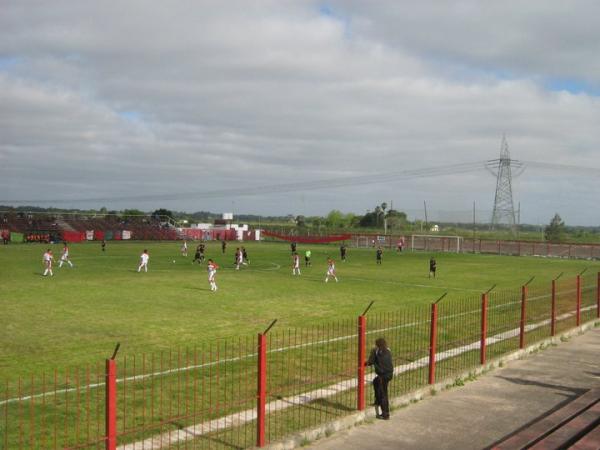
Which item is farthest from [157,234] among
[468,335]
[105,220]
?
[468,335]

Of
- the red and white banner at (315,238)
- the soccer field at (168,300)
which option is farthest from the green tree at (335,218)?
the soccer field at (168,300)

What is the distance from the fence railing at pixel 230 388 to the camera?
29.1 ft

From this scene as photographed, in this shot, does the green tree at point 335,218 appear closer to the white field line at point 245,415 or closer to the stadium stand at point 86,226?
the stadium stand at point 86,226

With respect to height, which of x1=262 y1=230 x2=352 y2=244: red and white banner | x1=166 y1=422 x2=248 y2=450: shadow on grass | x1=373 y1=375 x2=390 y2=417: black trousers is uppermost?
x1=262 y1=230 x2=352 y2=244: red and white banner

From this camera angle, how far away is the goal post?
7912cm

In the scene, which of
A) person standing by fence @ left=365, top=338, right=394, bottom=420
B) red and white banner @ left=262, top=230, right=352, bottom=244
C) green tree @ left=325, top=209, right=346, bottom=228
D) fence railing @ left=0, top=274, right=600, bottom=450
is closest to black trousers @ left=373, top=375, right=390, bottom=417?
person standing by fence @ left=365, top=338, right=394, bottom=420

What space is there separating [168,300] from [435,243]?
62527mm

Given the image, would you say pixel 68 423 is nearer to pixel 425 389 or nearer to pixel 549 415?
pixel 425 389

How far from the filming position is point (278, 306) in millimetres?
23766

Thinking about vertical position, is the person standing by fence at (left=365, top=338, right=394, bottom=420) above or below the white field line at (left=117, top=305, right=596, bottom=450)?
above

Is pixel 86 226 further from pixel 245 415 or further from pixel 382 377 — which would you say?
pixel 382 377

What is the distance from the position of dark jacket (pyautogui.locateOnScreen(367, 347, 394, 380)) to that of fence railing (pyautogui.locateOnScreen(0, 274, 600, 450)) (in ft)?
0.76

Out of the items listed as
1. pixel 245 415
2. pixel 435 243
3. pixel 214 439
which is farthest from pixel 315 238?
pixel 214 439

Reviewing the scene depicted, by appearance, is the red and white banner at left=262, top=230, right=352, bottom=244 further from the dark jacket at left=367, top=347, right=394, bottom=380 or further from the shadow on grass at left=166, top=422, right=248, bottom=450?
the shadow on grass at left=166, top=422, right=248, bottom=450
